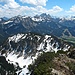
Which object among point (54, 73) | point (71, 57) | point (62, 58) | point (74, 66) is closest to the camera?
point (54, 73)

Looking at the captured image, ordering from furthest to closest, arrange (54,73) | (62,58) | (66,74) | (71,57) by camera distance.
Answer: (71,57)
(62,58)
(66,74)
(54,73)

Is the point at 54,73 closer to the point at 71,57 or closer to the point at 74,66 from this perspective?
the point at 74,66

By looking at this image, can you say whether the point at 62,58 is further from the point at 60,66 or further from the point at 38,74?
the point at 38,74

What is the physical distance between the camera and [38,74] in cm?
8838

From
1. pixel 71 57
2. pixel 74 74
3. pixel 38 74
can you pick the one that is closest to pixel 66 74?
pixel 74 74

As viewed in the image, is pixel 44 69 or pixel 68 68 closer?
pixel 44 69

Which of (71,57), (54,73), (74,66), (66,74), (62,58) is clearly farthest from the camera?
(71,57)

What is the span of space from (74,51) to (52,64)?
24.9 metres

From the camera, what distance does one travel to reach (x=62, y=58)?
360 ft

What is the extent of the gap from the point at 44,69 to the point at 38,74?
3350 mm

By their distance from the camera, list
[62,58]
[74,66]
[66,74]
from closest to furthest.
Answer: [66,74]
[74,66]
[62,58]

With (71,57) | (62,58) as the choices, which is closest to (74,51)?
(71,57)

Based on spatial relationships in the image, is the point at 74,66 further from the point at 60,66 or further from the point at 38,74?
the point at 38,74

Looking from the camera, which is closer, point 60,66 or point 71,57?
point 60,66
